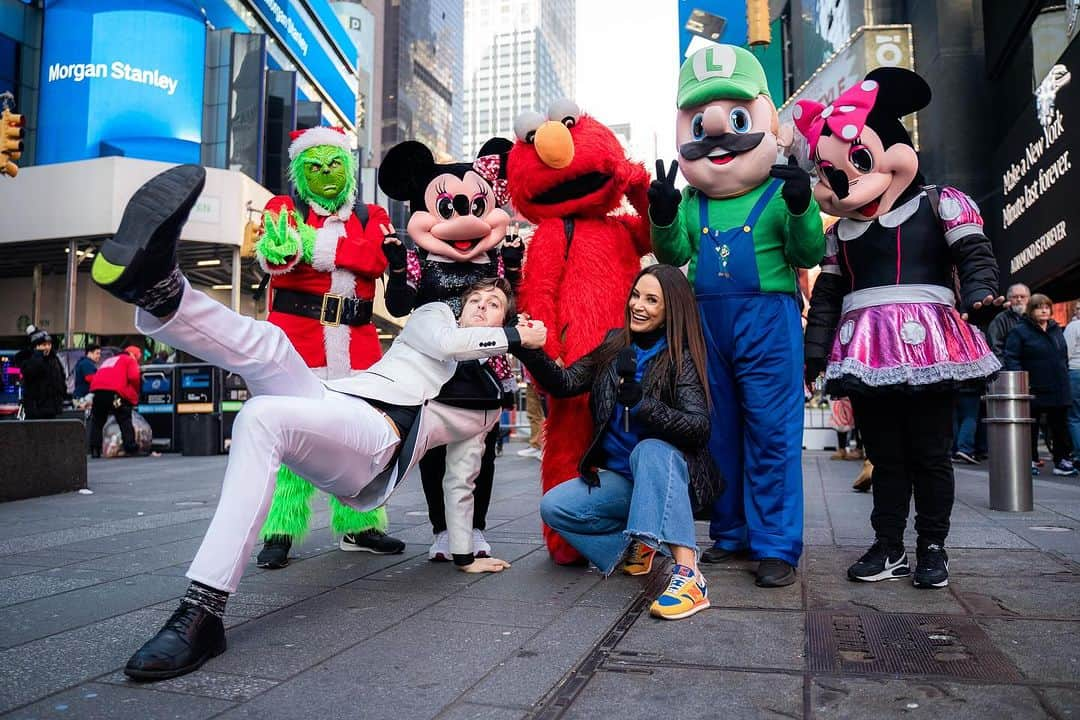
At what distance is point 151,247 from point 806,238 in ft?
8.01

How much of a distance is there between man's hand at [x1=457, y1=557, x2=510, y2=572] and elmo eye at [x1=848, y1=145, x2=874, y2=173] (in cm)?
225

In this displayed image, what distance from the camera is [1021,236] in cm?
1498

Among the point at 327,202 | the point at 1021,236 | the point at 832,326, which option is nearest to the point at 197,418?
the point at 327,202

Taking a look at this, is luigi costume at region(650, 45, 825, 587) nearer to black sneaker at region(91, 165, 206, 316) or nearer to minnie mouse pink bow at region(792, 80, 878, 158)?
minnie mouse pink bow at region(792, 80, 878, 158)

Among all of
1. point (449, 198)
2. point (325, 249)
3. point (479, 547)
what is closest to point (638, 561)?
point (479, 547)

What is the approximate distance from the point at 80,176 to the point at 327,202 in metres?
19.9

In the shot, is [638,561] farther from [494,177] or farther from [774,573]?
[494,177]

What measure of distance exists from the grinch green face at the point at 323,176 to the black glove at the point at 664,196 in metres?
1.62

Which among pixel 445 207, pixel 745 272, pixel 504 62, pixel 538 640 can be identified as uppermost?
pixel 504 62

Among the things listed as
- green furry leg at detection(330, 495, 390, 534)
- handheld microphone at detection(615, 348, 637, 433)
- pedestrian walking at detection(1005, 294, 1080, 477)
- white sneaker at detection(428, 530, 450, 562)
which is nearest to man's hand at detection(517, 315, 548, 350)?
handheld microphone at detection(615, 348, 637, 433)

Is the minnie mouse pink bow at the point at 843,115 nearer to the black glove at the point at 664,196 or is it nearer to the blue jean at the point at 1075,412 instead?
the black glove at the point at 664,196

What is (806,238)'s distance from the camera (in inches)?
135

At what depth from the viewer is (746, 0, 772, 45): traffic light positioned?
25.0 ft

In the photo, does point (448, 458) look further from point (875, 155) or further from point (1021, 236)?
point (1021, 236)
